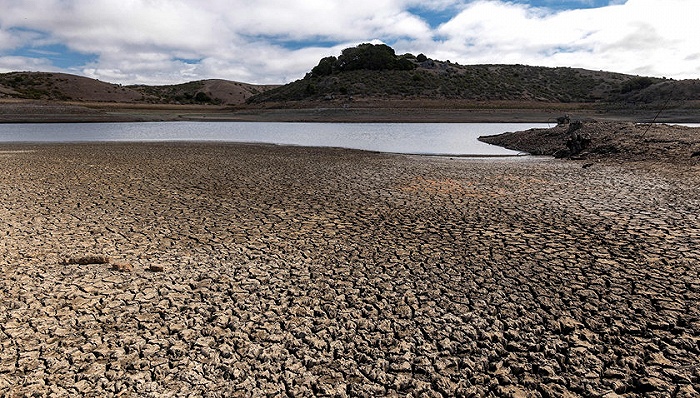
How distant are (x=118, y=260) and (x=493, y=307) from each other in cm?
538

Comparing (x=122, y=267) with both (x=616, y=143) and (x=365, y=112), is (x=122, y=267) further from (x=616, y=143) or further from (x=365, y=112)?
(x=365, y=112)

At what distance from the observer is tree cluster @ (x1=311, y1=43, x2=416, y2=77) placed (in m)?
78.2

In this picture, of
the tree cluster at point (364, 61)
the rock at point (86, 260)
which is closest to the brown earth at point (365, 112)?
the tree cluster at point (364, 61)

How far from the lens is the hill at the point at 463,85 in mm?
65000

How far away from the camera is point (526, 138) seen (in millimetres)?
27734

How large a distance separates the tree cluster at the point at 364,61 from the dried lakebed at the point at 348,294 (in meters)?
71.5

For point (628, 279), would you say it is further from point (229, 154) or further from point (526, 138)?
point (526, 138)

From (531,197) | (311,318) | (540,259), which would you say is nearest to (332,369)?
(311,318)

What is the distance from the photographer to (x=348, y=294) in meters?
5.39

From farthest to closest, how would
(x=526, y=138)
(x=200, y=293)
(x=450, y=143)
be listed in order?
(x=450, y=143)
(x=526, y=138)
(x=200, y=293)

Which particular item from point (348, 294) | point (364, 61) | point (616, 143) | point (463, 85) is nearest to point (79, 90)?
point (364, 61)

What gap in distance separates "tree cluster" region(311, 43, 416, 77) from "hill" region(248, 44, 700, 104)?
20cm

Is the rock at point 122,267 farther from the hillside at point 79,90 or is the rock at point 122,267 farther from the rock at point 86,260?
the hillside at point 79,90

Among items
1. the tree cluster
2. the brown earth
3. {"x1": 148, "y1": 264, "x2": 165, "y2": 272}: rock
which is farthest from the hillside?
{"x1": 148, "y1": 264, "x2": 165, "y2": 272}: rock
